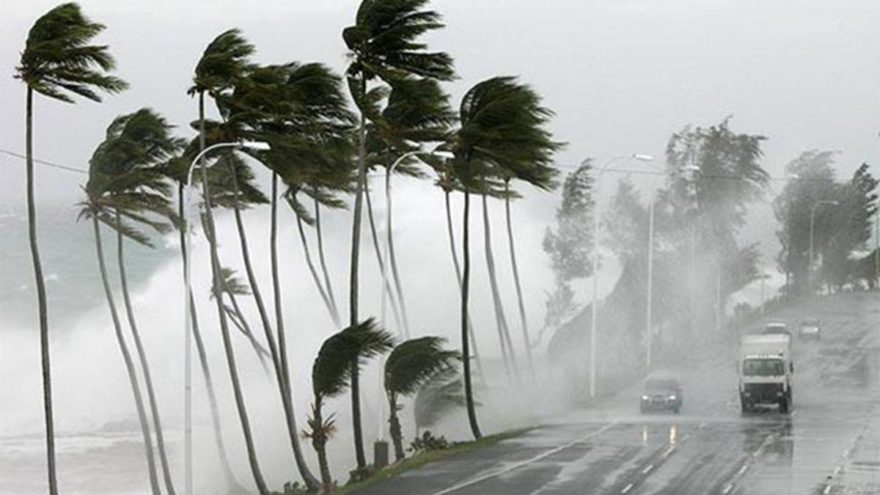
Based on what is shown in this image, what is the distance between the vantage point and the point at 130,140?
182ft

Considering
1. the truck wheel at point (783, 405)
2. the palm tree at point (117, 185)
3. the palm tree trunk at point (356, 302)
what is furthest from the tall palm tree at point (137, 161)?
the truck wheel at point (783, 405)

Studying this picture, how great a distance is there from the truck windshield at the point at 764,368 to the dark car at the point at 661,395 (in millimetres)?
3302

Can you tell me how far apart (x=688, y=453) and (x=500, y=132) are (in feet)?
43.6

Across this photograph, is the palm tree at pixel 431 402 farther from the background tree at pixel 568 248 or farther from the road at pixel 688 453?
the background tree at pixel 568 248

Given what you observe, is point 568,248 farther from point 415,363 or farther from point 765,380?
point 415,363

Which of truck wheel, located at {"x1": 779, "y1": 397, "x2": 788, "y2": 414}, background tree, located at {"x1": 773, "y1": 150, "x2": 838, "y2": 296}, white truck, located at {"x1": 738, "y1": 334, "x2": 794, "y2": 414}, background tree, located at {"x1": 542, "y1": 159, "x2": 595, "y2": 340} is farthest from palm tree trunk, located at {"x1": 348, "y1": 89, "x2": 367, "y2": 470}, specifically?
background tree, located at {"x1": 773, "y1": 150, "x2": 838, "y2": 296}

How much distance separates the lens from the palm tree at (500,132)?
59344 mm

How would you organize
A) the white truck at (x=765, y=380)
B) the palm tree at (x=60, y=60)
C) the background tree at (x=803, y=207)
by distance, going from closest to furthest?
the palm tree at (x=60, y=60) < the white truck at (x=765, y=380) < the background tree at (x=803, y=207)

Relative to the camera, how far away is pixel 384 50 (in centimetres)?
5509

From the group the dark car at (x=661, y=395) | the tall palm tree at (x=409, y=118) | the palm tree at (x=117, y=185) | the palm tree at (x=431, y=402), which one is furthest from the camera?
the dark car at (x=661, y=395)

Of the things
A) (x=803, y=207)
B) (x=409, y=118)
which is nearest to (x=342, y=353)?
(x=409, y=118)

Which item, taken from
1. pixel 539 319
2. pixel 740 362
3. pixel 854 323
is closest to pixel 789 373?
pixel 740 362

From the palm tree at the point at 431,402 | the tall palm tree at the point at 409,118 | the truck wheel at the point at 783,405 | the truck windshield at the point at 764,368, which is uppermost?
the tall palm tree at the point at 409,118

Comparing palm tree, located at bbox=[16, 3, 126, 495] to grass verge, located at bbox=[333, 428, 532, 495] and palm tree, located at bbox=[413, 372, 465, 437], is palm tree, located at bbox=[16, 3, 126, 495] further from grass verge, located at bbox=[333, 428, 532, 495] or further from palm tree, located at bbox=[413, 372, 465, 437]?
palm tree, located at bbox=[413, 372, 465, 437]
